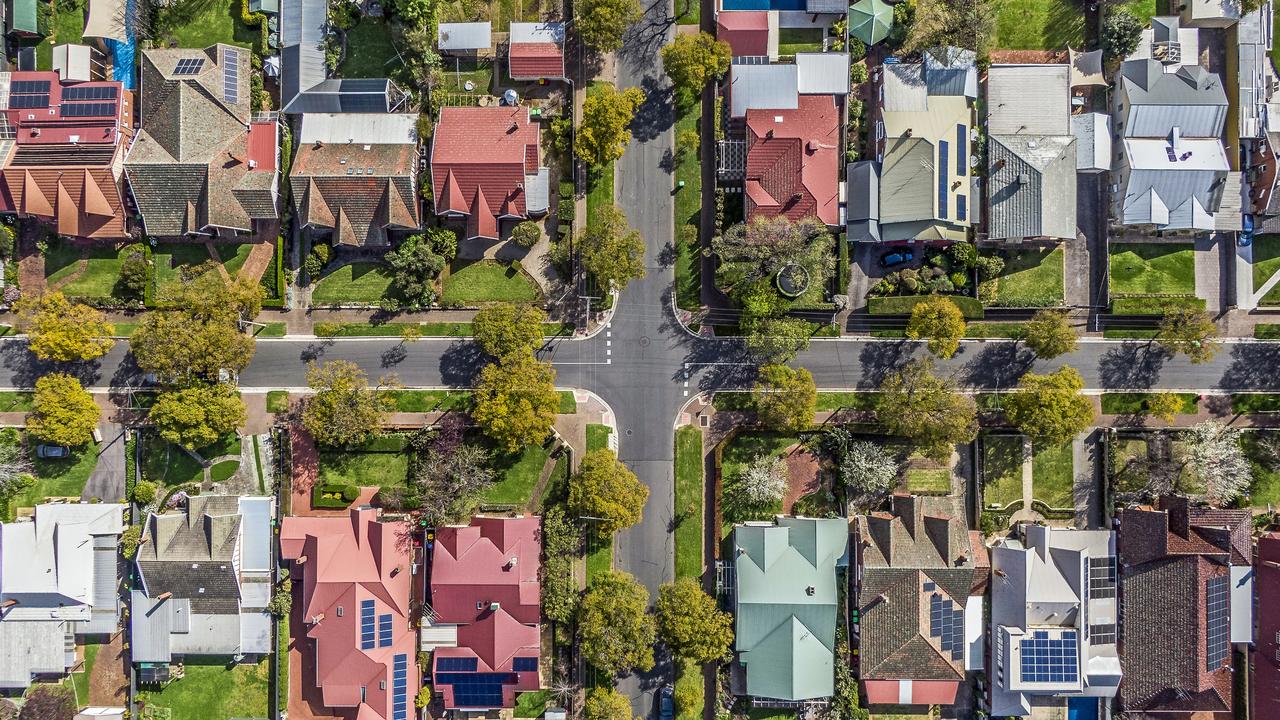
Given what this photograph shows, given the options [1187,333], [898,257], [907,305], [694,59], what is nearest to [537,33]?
[694,59]

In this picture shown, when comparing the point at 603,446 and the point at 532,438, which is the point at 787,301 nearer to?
the point at 603,446

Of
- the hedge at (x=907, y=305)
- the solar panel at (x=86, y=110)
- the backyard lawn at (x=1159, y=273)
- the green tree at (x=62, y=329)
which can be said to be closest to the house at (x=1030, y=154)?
the hedge at (x=907, y=305)

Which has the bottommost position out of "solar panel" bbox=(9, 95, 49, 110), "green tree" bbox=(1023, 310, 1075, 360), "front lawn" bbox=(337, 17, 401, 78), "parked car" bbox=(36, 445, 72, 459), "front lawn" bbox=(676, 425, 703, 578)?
"front lawn" bbox=(676, 425, 703, 578)

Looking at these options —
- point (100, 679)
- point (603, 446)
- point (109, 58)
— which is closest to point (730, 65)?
point (603, 446)

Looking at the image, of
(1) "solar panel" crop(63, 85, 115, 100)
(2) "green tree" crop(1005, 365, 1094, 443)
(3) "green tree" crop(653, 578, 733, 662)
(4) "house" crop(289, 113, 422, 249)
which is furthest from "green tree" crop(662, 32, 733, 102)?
(1) "solar panel" crop(63, 85, 115, 100)

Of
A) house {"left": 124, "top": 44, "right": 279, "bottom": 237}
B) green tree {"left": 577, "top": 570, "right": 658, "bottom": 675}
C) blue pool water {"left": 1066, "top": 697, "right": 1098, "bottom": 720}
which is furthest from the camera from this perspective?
blue pool water {"left": 1066, "top": 697, "right": 1098, "bottom": 720}

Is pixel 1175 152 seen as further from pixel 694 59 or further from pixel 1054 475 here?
pixel 694 59

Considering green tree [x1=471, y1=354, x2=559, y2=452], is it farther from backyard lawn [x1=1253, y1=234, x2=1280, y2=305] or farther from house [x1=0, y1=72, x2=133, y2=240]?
backyard lawn [x1=1253, y1=234, x2=1280, y2=305]
